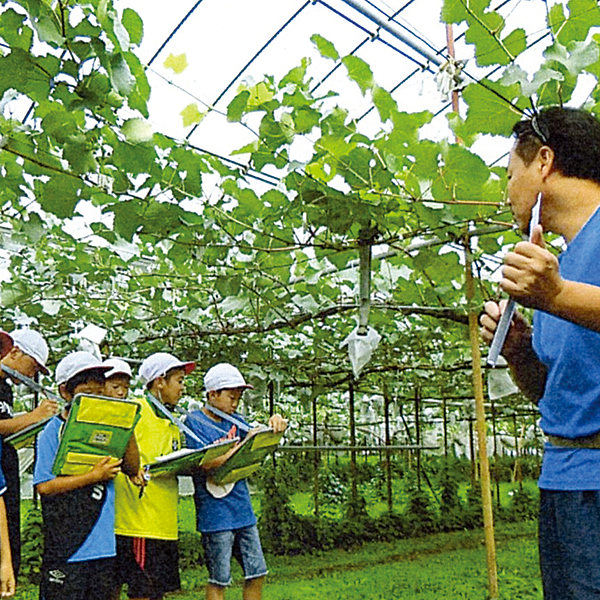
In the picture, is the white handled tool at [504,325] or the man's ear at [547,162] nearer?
the white handled tool at [504,325]

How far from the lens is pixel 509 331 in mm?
1363

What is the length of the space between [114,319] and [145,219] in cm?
312

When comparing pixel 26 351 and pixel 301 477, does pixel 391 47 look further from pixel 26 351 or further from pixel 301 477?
pixel 301 477

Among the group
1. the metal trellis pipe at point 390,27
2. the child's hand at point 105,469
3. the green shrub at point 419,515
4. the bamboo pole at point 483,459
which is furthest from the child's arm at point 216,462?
the green shrub at point 419,515

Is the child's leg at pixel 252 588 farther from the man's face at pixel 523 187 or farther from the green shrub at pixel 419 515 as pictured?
the green shrub at pixel 419 515

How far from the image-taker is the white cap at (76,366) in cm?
273

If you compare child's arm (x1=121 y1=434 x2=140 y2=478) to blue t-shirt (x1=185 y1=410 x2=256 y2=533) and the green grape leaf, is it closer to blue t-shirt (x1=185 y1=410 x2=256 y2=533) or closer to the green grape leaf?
blue t-shirt (x1=185 y1=410 x2=256 y2=533)

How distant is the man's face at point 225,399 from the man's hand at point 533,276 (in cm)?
268

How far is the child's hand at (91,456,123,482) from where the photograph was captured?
2.57 metres

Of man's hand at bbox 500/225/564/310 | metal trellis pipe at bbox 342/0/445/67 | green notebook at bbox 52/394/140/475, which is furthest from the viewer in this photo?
metal trellis pipe at bbox 342/0/445/67

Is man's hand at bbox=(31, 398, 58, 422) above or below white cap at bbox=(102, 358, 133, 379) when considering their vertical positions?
below

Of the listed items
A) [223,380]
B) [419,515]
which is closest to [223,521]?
[223,380]

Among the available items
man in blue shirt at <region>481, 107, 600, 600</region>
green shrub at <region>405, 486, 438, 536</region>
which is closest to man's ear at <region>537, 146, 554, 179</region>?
man in blue shirt at <region>481, 107, 600, 600</region>

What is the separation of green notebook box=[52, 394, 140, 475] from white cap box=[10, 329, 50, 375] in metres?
0.61
